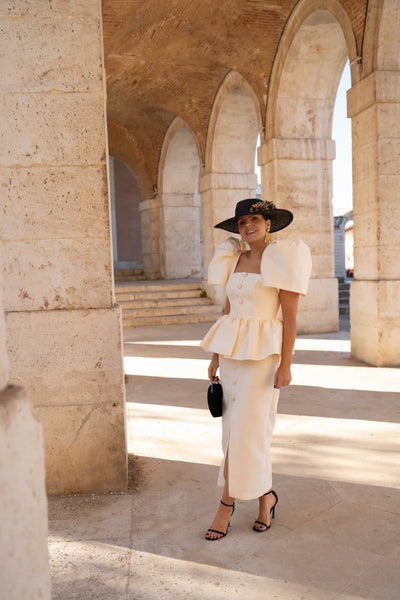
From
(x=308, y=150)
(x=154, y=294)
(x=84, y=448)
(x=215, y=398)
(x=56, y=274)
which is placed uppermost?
(x=308, y=150)

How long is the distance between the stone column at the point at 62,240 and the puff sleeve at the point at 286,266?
110cm

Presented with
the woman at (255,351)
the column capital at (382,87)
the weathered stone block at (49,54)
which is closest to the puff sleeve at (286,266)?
the woman at (255,351)

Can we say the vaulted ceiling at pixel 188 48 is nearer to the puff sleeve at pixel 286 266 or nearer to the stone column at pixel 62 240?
the stone column at pixel 62 240

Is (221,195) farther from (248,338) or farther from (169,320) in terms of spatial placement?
(248,338)

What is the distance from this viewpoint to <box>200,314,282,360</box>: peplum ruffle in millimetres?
2715

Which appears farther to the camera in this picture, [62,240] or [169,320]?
[169,320]

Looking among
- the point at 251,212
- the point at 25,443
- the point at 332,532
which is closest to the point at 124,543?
the point at 332,532

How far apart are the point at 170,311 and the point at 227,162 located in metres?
3.79

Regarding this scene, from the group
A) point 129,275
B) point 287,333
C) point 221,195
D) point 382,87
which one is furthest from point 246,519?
point 129,275

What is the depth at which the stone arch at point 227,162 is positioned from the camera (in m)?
12.6

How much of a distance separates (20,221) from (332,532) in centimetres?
246

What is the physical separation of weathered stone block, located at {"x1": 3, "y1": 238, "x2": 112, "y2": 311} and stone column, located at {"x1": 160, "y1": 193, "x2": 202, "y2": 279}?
42.5ft

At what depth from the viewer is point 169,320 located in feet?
39.0

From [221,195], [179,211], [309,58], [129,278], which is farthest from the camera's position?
[129,278]
